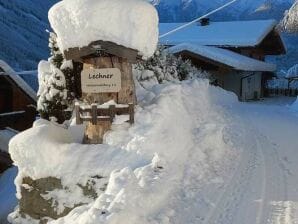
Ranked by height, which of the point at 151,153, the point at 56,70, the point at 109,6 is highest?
the point at 109,6

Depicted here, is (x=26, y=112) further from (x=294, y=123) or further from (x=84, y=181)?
(x=84, y=181)

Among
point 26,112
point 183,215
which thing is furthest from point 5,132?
point 183,215

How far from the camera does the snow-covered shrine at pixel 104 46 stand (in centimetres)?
766

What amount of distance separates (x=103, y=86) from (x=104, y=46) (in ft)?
2.18

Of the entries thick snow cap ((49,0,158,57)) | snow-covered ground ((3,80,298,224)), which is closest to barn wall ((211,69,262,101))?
snow-covered ground ((3,80,298,224))

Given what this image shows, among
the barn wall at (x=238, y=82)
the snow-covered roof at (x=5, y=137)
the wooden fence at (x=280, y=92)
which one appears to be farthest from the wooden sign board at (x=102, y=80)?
the wooden fence at (x=280, y=92)

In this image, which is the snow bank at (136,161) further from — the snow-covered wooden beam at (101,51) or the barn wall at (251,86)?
the barn wall at (251,86)

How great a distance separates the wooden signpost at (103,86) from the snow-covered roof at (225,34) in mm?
23755

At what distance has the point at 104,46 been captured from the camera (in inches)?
303

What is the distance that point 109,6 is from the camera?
7633 millimetres

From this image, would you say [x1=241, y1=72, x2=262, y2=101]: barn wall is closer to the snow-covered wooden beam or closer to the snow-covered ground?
the snow-covered ground

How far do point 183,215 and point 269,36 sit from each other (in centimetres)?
3043

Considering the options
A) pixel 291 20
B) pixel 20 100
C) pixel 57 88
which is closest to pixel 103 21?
pixel 57 88

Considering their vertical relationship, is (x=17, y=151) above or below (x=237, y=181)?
above
